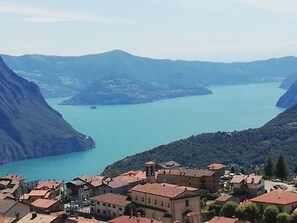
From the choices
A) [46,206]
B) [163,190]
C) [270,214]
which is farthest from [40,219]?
[270,214]

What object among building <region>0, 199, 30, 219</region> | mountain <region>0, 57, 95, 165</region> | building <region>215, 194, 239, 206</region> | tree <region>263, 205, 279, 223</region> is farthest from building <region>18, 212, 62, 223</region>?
mountain <region>0, 57, 95, 165</region>

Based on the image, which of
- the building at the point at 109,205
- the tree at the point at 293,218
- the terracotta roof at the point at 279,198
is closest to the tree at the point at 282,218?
the tree at the point at 293,218

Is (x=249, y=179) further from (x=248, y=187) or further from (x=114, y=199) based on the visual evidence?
(x=114, y=199)

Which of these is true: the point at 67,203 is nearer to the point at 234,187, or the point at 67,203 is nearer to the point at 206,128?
the point at 234,187

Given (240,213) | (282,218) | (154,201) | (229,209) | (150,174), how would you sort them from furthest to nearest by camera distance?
(150,174)
(154,201)
(229,209)
(240,213)
(282,218)

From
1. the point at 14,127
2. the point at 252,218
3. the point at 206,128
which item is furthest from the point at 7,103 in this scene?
the point at 252,218

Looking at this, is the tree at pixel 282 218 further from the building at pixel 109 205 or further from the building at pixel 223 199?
the building at pixel 109 205

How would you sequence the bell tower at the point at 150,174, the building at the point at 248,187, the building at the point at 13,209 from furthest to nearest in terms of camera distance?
the bell tower at the point at 150,174, the building at the point at 248,187, the building at the point at 13,209
